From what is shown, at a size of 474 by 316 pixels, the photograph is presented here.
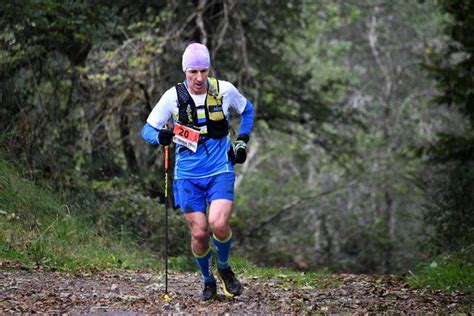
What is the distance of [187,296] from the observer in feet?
32.0

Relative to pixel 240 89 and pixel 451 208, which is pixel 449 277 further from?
pixel 240 89

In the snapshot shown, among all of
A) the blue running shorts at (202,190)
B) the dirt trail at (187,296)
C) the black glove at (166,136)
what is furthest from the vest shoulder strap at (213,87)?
the dirt trail at (187,296)

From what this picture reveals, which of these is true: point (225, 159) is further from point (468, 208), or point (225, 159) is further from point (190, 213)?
point (468, 208)

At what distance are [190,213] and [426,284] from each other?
356cm

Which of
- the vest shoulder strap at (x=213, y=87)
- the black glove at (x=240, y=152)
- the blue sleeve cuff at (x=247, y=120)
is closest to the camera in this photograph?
the black glove at (x=240, y=152)

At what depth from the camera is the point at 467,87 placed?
1563 cm

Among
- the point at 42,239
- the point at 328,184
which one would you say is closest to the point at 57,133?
the point at 42,239

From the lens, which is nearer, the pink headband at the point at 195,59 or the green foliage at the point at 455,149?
the pink headband at the point at 195,59

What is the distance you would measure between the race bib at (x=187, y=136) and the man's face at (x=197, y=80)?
1.31 ft

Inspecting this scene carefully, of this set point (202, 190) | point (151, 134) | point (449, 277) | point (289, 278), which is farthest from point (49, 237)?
point (449, 277)

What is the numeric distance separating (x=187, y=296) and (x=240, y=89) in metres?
10.9

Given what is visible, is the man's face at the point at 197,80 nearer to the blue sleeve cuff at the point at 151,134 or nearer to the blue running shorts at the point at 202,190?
the blue sleeve cuff at the point at 151,134

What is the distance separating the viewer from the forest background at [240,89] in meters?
15.8

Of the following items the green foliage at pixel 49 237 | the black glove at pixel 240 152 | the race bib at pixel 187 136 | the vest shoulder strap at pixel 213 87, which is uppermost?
the vest shoulder strap at pixel 213 87
